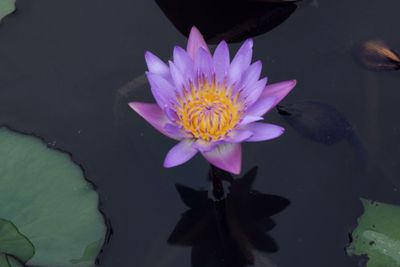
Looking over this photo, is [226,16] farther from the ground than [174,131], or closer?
farther from the ground

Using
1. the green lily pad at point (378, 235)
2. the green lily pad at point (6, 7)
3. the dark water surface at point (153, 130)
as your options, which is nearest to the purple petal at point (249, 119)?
the dark water surface at point (153, 130)

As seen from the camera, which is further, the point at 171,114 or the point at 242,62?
the point at 242,62

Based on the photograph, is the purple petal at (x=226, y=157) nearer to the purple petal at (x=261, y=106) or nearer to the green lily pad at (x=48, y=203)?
the purple petal at (x=261, y=106)

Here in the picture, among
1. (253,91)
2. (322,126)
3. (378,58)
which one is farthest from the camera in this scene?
(378,58)

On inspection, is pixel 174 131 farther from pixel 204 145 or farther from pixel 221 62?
pixel 221 62

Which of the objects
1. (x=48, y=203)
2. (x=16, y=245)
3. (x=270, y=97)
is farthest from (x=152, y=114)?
(x=16, y=245)

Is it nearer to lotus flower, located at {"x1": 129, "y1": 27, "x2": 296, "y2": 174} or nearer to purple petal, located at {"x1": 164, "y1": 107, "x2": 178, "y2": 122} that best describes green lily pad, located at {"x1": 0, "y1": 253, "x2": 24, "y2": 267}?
lotus flower, located at {"x1": 129, "y1": 27, "x2": 296, "y2": 174}

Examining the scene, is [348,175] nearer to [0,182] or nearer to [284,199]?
[284,199]

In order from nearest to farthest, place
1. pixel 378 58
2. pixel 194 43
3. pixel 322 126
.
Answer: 1. pixel 194 43
2. pixel 322 126
3. pixel 378 58
